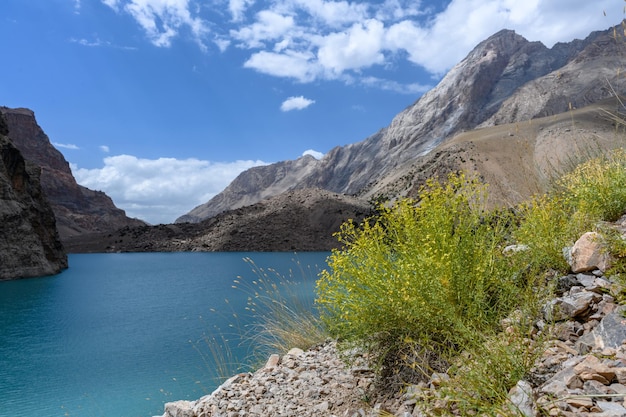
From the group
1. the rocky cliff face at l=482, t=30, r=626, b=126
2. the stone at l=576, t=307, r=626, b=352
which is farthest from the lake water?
the rocky cliff face at l=482, t=30, r=626, b=126

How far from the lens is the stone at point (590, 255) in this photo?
3316mm

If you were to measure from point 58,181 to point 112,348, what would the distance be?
141 metres

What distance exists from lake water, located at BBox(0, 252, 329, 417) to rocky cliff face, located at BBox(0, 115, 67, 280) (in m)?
12.5

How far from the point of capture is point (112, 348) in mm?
12781

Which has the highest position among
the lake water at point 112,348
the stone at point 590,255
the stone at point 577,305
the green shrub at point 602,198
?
the green shrub at point 602,198

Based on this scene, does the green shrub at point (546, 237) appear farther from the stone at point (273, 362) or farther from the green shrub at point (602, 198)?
the stone at point (273, 362)

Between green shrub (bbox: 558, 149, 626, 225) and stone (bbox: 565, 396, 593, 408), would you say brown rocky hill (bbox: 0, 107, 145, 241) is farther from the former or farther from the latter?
stone (bbox: 565, 396, 593, 408)

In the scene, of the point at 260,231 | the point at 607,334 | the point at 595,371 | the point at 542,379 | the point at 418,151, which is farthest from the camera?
the point at 418,151

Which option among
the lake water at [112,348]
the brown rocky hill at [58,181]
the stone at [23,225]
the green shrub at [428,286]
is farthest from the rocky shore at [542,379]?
the brown rocky hill at [58,181]

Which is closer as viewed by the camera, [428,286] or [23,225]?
[428,286]

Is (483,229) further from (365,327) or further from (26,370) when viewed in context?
(26,370)

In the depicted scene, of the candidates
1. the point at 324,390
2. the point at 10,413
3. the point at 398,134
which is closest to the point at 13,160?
the point at 10,413

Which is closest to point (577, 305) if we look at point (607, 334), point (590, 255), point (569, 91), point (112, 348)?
point (607, 334)

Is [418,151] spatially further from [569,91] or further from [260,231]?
[260,231]
